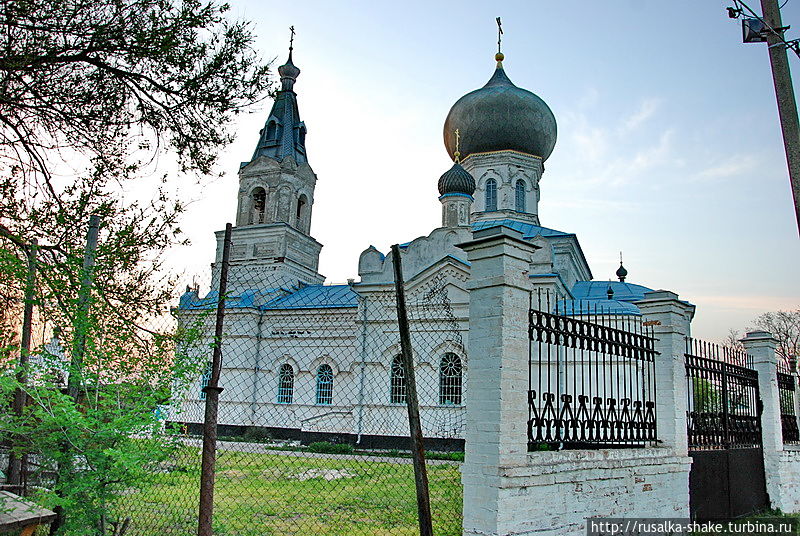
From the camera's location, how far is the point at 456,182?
18.4 meters

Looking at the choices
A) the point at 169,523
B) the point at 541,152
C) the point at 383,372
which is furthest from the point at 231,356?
the point at 169,523

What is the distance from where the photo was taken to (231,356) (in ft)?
64.7

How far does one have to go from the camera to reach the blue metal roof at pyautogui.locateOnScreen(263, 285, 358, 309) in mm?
19531

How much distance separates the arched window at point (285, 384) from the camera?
19766mm

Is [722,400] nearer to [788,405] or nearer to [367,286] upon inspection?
[788,405]

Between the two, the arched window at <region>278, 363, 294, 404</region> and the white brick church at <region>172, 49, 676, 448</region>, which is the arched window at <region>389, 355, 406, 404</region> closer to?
the white brick church at <region>172, 49, 676, 448</region>

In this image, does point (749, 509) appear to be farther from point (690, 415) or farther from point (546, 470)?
point (546, 470)

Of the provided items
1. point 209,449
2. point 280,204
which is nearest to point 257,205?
point 280,204

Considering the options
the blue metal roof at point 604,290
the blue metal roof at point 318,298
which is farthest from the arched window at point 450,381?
the blue metal roof at point 604,290

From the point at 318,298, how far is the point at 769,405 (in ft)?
48.9

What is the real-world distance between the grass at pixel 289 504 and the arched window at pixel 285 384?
10.4 metres

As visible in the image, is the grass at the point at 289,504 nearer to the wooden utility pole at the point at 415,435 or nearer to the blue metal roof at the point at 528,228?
the wooden utility pole at the point at 415,435

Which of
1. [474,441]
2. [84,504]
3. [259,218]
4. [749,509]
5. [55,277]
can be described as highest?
[259,218]

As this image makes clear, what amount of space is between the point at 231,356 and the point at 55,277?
1617 centimetres
